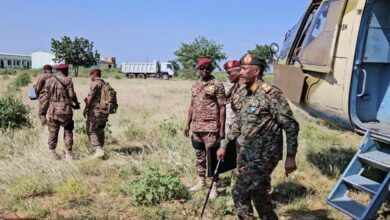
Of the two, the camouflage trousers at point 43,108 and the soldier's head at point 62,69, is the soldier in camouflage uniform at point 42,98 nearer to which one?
the camouflage trousers at point 43,108

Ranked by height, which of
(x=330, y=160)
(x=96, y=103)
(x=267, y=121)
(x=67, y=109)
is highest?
(x=267, y=121)

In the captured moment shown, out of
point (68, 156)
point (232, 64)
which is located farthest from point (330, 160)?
point (68, 156)

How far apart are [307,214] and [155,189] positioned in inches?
72.2

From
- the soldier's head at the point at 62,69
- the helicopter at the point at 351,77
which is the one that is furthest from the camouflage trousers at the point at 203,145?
the soldier's head at the point at 62,69

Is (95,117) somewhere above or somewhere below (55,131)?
above

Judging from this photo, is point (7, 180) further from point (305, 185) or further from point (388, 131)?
point (388, 131)

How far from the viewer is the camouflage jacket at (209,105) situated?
5.83 metres

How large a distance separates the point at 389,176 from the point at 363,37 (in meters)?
1.84

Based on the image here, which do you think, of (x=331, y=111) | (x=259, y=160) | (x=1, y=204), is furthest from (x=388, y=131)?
(x=1, y=204)

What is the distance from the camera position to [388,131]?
5281 mm

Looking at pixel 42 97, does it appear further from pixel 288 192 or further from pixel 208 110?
pixel 288 192

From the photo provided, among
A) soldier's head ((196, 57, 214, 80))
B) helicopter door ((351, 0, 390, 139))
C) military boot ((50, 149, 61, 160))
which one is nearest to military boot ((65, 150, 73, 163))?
military boot ((50, 149, 61, 160))

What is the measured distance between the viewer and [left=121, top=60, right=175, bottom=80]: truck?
61562mm

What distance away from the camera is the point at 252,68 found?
4.18 meters
